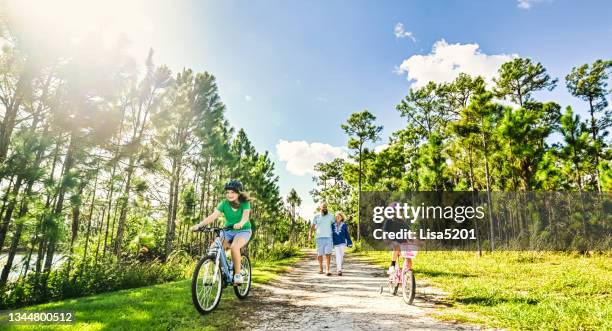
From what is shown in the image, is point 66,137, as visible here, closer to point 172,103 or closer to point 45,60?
point 45,60

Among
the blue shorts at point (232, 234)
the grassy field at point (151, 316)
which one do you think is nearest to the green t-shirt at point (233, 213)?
the blue shorts at point (232, 234)

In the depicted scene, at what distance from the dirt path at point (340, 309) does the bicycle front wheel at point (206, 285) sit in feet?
2.38

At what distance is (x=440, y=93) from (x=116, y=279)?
32763 mm

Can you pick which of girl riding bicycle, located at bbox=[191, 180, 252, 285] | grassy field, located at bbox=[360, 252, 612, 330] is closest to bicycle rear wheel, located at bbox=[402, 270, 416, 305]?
grassy field, located at bbox=[360, 252, 612, 330]

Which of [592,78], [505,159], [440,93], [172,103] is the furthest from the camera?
[440,93]

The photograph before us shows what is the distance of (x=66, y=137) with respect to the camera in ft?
27.5

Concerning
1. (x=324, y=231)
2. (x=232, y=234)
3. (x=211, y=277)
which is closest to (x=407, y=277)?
(x=232, y=234)

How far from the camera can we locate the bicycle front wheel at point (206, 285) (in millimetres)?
4766

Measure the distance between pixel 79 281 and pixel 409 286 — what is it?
9.16m

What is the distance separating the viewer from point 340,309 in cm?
554

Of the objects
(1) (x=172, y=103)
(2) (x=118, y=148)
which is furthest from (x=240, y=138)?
(2) (x=118, y=148)

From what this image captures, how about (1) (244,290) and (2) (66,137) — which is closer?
(1) (244,290)

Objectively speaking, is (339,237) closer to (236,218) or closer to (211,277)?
(236,218)

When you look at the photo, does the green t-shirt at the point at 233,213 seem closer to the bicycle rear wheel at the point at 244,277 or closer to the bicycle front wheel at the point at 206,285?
the bicycle front wheel at the point at 206,285
